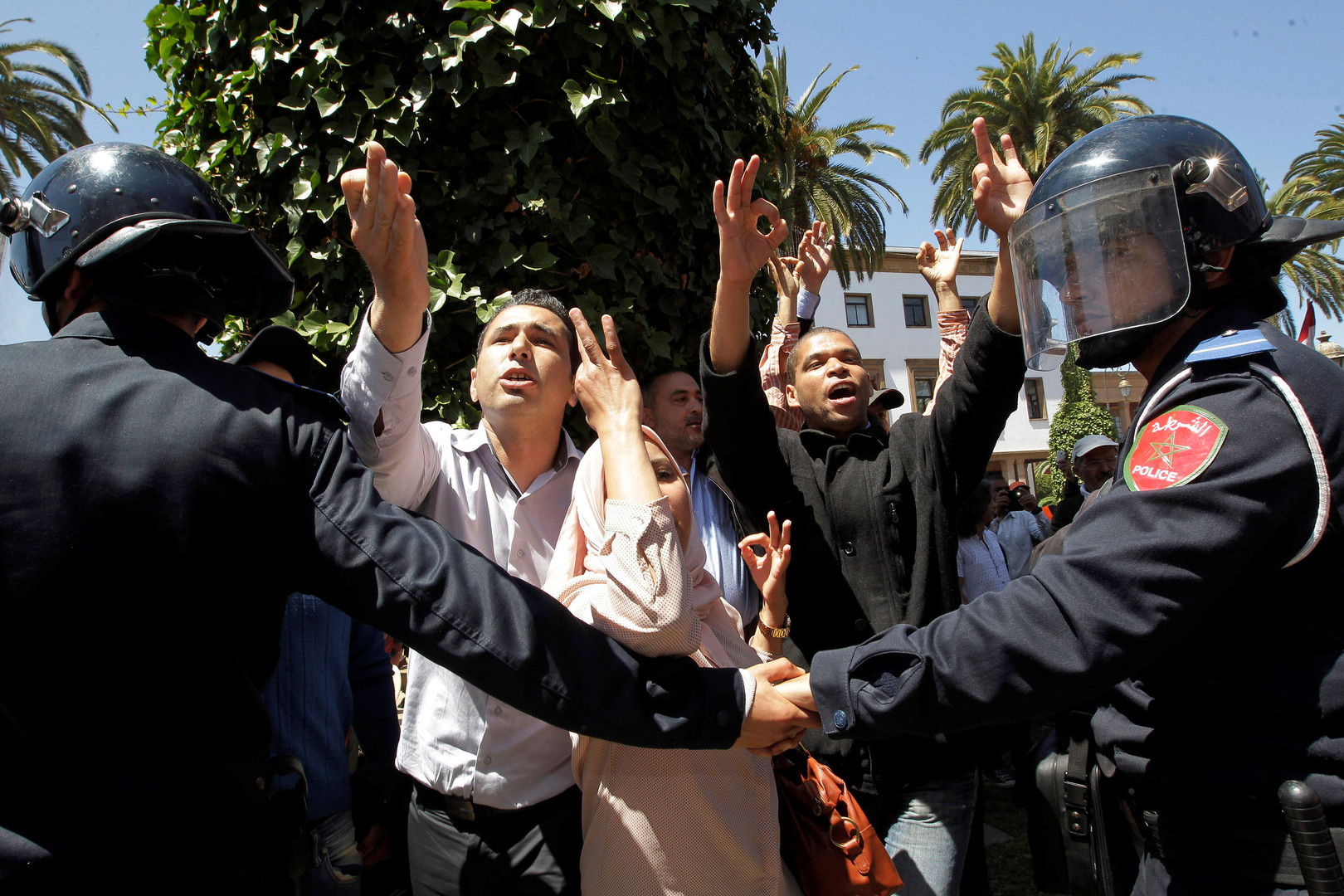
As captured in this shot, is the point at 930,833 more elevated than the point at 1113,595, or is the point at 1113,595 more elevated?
the point at 1113,595

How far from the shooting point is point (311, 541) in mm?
1672

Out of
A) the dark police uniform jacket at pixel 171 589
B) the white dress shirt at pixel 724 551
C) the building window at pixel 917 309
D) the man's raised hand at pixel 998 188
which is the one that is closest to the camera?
the dark police uniform jacket at pixel 171 589

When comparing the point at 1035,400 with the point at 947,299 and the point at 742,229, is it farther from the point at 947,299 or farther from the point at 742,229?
the point at 742,229

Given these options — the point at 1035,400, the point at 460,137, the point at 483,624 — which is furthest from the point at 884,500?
the point at 1035,400

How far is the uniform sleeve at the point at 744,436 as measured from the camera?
2.64 m

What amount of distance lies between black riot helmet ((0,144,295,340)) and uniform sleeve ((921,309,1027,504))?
2.00 metres

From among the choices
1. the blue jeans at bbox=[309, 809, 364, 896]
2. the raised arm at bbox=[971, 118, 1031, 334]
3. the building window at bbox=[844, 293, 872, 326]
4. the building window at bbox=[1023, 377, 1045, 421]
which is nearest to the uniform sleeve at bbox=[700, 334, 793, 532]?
the raised arm at bbox=[971, 118, 1031, 334]

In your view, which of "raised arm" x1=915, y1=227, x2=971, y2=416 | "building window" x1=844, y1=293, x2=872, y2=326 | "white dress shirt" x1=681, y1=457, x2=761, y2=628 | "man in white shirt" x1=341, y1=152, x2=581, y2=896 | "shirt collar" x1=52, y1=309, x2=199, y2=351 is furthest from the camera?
"building window" x1=844, y1=293, x2=872, y2=326

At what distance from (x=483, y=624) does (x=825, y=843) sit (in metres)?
1.05

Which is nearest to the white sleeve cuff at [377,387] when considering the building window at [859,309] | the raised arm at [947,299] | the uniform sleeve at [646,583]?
the uniform sleeve at [646,583]

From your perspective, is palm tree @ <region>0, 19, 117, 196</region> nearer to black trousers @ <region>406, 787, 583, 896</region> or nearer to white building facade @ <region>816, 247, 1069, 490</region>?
black trousers @ <region>406, 787, 583, 896</region>

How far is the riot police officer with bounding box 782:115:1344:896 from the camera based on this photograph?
1586 millimetres

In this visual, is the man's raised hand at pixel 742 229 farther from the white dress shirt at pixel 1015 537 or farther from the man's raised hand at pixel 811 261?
the white dress shirt at pixel 1015 537

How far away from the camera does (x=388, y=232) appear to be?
1.99m
